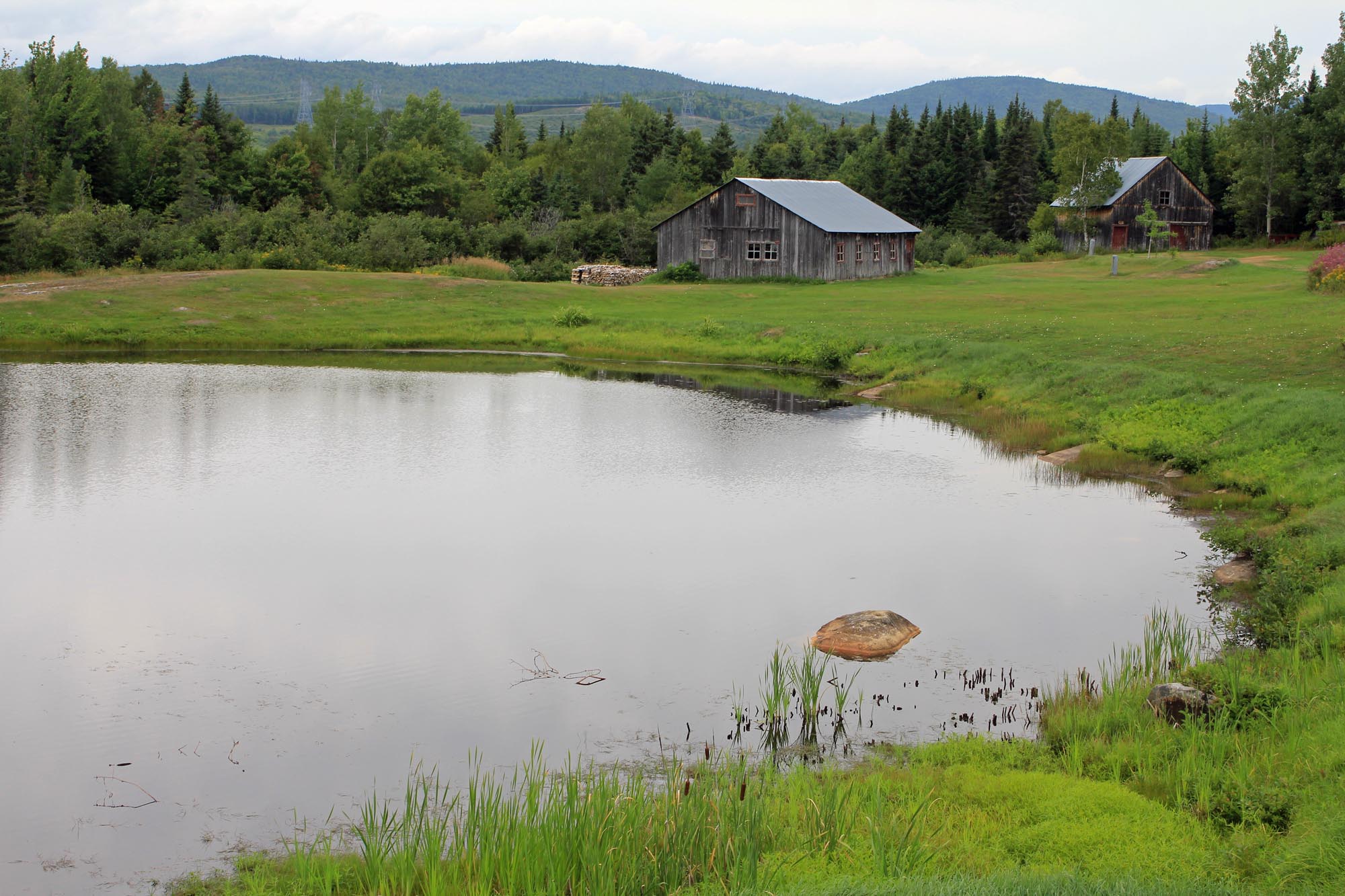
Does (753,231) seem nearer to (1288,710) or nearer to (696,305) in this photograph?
(696,305)

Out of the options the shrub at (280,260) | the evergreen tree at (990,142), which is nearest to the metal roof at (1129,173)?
the evergreen tree at (990,142)

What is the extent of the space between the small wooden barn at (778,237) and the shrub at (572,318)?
734 inches

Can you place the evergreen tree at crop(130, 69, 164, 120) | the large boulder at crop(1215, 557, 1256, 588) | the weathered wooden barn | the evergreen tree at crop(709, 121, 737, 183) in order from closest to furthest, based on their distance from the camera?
the large boulder at crop(1215, 557, 1256, 588)
the weathered wooden barn
the evergreen tree at crop(709, 121, 737, 183)
the evergreen tree at crop(130, 69, 164, 120)

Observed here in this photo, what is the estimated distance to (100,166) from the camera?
78688 mm

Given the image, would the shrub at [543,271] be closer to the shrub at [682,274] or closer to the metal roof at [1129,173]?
the shrub at [682,274]

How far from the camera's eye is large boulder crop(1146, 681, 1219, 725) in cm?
1024

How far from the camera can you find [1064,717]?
10422 millimetres

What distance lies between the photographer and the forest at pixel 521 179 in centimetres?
6028

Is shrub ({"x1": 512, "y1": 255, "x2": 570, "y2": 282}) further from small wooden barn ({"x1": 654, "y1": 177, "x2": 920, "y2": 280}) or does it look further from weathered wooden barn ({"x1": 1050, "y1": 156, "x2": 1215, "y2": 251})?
weathered wooden barn ({"x1": 1050, "y1": 156, "x2": 1215, "y2": 251})

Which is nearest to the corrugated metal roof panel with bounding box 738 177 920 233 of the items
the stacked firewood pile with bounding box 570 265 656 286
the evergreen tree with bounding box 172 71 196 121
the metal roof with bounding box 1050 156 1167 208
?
the stacked firewood pile with bounding box 570 265 656 286

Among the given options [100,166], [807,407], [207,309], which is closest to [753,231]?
[207,309]

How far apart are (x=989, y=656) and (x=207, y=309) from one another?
38413 mm

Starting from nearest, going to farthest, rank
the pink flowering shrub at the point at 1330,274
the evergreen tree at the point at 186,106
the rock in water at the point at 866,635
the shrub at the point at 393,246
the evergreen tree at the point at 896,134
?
the rock in water at the point at 866,635
the pink flowering shrub at the point at 1330,274
the shrub at the point at 393,246
the evergreen tree at the point at 186,106
the evergreen tree at the point at 896,134

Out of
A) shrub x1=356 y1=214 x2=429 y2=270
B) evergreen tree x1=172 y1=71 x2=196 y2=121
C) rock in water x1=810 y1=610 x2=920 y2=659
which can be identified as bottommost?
rock in water x1=810 y1=610 x2=920 y2=659
